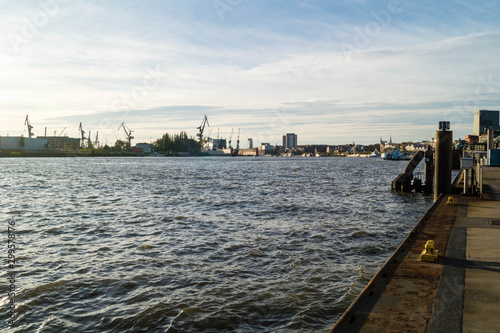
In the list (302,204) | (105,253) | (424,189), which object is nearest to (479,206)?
(302,204)

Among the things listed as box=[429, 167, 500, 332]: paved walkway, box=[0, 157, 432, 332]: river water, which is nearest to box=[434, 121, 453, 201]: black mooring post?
box=[0, 157, 432, 332]: river water

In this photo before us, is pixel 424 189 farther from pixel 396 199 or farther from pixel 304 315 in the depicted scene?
pixel 304 315

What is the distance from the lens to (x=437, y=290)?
6.59m

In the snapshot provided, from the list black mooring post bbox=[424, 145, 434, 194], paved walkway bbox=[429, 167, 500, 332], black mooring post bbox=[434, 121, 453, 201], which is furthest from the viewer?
black mooring post bbox=[424, 145, 434, 194]

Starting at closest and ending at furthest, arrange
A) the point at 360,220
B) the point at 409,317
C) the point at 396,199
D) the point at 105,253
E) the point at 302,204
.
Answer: the point at 409,317 < the point at 105,253 < the point at 360,220 < the point at 302,204 < the point at 396,199

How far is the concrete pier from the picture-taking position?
5.34 m

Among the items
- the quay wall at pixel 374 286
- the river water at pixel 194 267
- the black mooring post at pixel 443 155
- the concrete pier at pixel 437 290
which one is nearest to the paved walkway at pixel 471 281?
the concrete pier at pixel 437 290

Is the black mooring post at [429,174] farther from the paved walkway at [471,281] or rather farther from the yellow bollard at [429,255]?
the yellow bollard at [429,255]

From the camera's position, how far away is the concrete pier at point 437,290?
5.34 metres

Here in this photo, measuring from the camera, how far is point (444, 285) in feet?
22.4

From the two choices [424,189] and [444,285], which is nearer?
[444,285]

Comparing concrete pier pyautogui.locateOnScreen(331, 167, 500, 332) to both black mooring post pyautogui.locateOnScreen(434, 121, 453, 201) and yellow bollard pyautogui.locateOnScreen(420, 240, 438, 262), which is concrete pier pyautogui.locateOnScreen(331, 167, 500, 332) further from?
black mooring post pyautogui.locateOnScreen(434, 121, 453, 201)

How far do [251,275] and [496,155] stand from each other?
5959 cm

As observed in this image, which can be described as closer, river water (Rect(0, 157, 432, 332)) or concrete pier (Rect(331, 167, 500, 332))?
concrete pier (Rect(331, 167, 500, 332))
